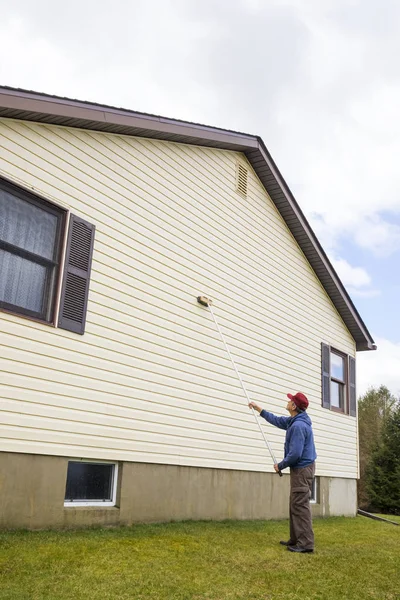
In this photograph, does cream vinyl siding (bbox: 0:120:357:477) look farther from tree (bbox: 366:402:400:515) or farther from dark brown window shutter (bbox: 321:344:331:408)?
tree (bbox: 366:402:400:515)

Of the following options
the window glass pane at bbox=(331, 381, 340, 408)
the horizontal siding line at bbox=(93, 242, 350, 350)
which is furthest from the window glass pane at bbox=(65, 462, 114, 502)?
the window glass pane at bbox=(331, 381, 340, 408)

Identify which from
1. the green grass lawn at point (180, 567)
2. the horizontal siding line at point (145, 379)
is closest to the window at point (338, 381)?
the horizontal siding line at point (145, 379)

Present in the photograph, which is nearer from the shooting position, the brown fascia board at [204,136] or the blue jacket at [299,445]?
the brown fascia board at [204,136]

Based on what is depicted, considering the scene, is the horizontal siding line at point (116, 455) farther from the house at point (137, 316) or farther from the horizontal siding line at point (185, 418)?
the horizontal siding line at point (185, 418)

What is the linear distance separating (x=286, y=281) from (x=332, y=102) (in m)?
8.90

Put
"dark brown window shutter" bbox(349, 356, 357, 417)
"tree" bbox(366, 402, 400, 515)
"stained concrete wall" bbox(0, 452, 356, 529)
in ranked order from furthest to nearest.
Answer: "tree" bbox(366, 402, 400, 515) → "dark brown window shutter" bbox(349, 356, 357, 417) → "stained concrete wall" bbox(0, 452, 356, 529)

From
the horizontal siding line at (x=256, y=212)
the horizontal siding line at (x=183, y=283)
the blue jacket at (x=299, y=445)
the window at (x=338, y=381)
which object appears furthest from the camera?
the window at (x=338, y=381)

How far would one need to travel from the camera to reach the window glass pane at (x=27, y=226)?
264 inches

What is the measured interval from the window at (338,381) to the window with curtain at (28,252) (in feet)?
25.8

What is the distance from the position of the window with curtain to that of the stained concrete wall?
1618 millimetres

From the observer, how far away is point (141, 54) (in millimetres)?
21250

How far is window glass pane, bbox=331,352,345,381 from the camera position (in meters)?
14.3

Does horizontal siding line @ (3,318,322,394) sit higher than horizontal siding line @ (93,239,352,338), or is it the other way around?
horizontal siding line @ (93,239,352,338)

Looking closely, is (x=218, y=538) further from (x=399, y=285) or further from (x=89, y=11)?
(x=399, y=285)
